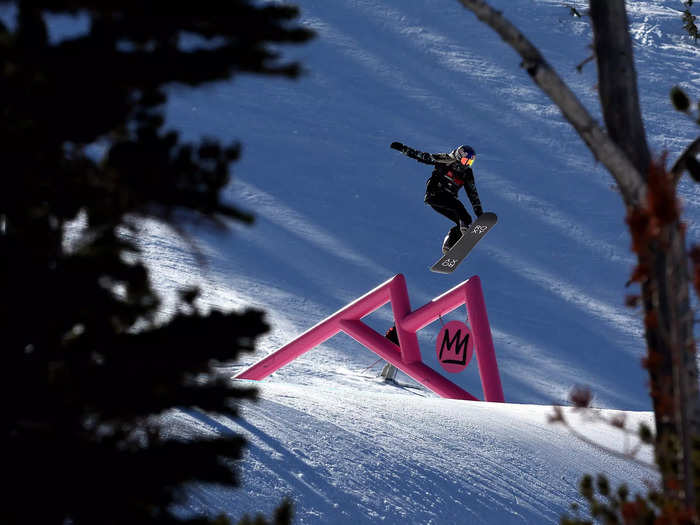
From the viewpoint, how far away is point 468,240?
9.71m

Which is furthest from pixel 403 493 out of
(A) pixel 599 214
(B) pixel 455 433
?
(A) pixel 599 214

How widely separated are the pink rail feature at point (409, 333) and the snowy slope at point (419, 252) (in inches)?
29.9

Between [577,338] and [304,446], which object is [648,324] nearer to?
[304,446]

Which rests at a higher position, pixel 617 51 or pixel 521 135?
pixel 617 51

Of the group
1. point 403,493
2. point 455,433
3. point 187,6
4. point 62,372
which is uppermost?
point 187,6

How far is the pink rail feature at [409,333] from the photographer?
8.66 metres

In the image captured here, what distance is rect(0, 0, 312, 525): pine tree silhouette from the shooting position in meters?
2.05

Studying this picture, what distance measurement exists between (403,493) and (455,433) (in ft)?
4.28

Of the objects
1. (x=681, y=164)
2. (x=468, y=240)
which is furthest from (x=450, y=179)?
(x=681, y=164)

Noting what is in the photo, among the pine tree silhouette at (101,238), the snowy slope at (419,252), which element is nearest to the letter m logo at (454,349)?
the snowy slope at (419,252)

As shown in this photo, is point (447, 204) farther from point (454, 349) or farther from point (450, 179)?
point (454, 349)

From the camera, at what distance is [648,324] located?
2455mm

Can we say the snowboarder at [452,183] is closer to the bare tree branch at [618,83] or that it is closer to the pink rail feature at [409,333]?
the pink rail feature at [409,333]

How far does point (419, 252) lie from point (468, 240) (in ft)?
31.7
